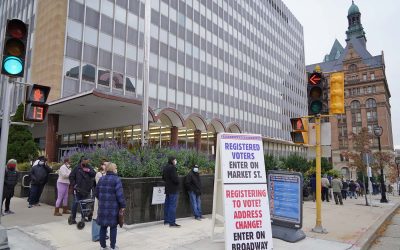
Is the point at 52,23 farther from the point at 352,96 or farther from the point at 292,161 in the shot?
the point at 352,96

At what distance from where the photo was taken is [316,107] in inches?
370

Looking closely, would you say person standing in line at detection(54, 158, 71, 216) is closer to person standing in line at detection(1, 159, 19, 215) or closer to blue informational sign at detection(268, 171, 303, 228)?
person standing in line at detection(1, 159, 19, 215)

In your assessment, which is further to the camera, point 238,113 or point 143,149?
point 238,113

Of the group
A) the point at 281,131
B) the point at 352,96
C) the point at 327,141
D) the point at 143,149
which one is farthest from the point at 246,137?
the point at 352,96

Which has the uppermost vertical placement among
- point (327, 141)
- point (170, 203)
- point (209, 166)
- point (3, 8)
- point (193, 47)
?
point (3, 8)

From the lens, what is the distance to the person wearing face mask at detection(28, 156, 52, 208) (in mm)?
11781

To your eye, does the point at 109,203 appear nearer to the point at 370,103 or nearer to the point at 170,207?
the point at 170,207

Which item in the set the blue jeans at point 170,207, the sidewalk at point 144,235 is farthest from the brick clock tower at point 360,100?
the blue jeans at point 170,207

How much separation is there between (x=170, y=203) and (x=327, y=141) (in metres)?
4.97

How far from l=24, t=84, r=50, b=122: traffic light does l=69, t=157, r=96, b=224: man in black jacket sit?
3.38 metres

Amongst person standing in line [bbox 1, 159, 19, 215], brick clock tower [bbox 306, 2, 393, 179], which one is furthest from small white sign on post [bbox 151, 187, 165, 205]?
brick clock tower [bbox 306, 2, 393, 179]

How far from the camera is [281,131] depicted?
2544 inches

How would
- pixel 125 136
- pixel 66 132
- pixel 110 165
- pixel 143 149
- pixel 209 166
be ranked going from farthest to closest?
pixel 66 132
pixel 125 136
pixel 209 166
pixel 143 149
pixel 110 165

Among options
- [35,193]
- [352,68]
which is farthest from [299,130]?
[352,68]
